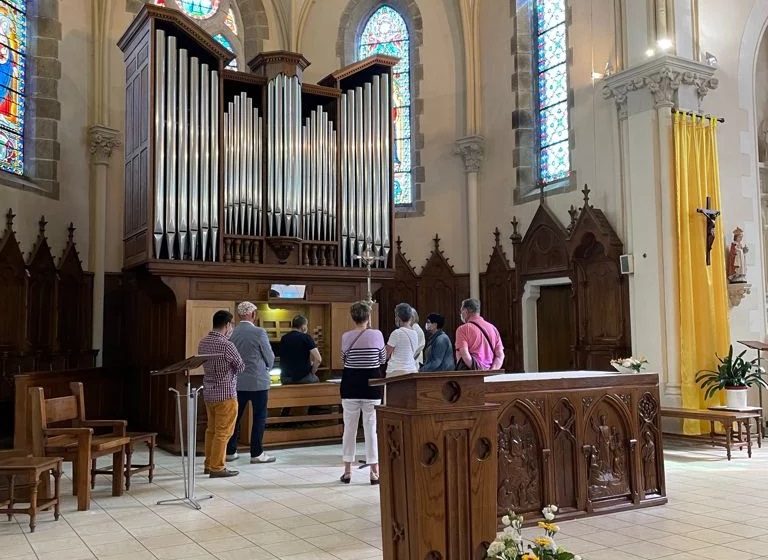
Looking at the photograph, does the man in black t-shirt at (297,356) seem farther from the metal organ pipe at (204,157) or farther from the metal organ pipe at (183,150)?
the metal organ pipe at (183,150)

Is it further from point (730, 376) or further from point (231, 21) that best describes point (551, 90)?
point (231, 21)

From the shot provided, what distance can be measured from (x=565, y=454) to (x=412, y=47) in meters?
8.87

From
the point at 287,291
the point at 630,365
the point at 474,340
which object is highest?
the point at 287,291

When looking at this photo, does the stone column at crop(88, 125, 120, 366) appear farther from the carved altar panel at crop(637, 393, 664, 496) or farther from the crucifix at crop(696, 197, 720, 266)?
the crucifix at crop(696, 197, 720, 266)

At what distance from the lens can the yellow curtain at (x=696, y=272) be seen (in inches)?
342

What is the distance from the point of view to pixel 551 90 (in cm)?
1105

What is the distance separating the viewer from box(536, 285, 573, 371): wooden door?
34.7 feet

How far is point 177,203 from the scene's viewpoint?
8.73m

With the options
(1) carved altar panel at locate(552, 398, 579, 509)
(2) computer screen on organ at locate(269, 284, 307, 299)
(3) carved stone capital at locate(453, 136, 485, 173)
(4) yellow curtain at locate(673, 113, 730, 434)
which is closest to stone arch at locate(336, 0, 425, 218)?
(3) carved stone capital at locate(453, 136, 485, 173)

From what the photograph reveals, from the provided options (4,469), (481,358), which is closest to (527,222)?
(481,358)

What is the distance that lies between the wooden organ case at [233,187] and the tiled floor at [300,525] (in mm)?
2885

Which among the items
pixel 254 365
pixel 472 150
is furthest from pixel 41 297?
pixel 472 150

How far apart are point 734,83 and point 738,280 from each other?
2.61m

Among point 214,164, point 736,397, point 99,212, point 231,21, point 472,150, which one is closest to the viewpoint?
point 736,397
